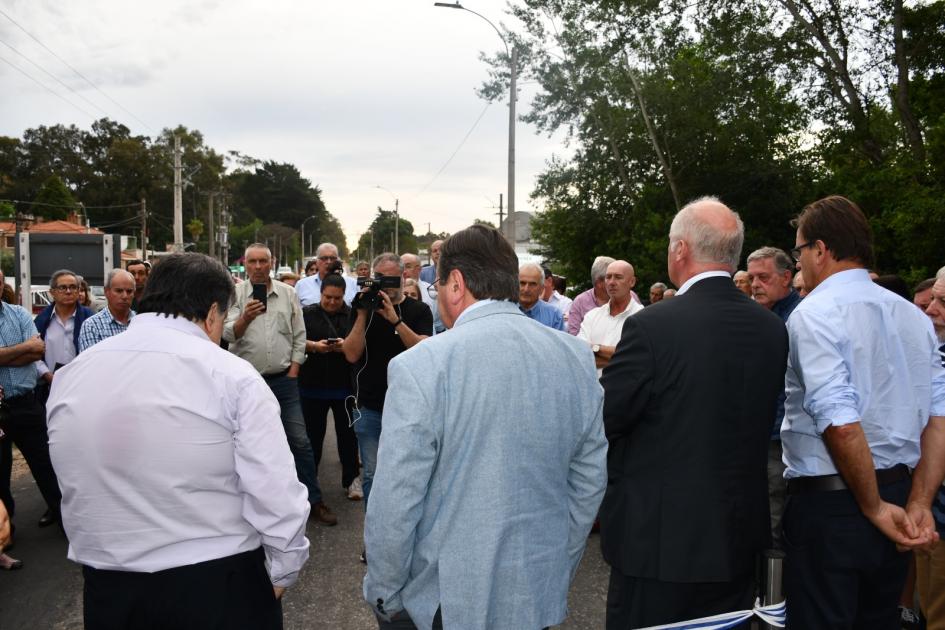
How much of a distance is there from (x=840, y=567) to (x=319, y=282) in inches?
288

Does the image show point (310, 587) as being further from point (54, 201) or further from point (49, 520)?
point (54, 201)

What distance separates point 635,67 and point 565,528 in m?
21.6

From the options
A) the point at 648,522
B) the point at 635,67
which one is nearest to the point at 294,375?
the point at 648,522

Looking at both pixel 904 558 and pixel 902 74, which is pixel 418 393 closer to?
pixel 904 558

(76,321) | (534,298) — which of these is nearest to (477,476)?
(534,298)

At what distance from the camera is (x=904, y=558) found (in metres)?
2.63

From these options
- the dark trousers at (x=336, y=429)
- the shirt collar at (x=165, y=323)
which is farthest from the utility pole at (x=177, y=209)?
the shirt collar at (x=165, y=323)

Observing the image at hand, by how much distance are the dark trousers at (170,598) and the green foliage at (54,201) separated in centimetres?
7028

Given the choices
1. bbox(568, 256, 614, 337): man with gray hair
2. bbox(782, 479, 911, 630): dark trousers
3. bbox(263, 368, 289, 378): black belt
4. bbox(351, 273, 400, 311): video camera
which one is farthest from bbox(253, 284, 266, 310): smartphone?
bbox(782, 479, 911, 630): dark trousers

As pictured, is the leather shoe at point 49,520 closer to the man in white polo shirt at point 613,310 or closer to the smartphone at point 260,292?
the smartphone at point 260,292

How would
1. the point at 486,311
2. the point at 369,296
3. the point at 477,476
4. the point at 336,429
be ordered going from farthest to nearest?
the point at 336,429 < the point at 369,296 < the point at 486,311 < the point at 477,476

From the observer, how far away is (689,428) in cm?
237

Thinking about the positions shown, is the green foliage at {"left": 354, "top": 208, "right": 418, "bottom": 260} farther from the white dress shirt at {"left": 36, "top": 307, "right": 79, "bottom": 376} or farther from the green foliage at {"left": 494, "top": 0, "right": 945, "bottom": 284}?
the white dress shirt at {"left": 36, "top": 307, "right": 79, "bottom": 376}

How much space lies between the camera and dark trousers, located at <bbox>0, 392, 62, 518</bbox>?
17.1 ft
